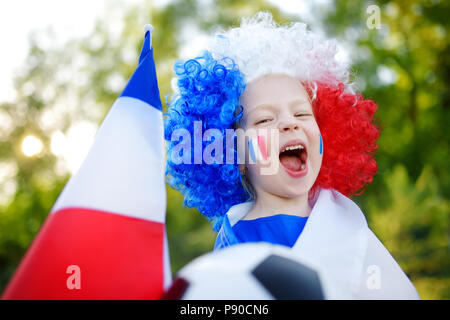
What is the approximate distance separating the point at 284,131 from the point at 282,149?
0.24ft

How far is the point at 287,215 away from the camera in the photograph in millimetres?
1653

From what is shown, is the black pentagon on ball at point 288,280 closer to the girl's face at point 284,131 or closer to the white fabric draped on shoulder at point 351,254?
the white fabric draped on shoulder at point 351,254

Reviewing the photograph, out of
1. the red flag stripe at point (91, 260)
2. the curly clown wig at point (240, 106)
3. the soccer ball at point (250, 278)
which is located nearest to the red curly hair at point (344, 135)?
the curly clown wig at point (240, 106)

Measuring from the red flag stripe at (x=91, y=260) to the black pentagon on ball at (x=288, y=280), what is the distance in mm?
279

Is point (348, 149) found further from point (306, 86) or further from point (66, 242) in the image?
point (66, 242)

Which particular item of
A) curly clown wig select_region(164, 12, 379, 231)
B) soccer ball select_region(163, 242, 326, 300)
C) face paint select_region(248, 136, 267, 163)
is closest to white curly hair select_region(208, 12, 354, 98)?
curly clown wig select_region(164, 12, 379, 231)

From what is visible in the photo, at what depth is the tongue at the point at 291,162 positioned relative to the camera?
1.74 m

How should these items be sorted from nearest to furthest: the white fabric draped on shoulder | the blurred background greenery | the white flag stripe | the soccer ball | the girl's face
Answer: the soccer ball → the white flag stripe → the white fabric draped on shoulder → the girl's face → the blurred background greenery

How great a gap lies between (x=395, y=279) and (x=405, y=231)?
5.99 metres

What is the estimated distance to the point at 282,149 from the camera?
168 cm

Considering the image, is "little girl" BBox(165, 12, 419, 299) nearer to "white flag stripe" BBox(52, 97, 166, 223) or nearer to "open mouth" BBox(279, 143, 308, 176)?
"open mouth" BBox(279, 143, 308, 176)

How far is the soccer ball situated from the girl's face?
2.01ft

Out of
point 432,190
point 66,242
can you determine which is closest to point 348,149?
point 66,242

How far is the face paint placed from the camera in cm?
170
